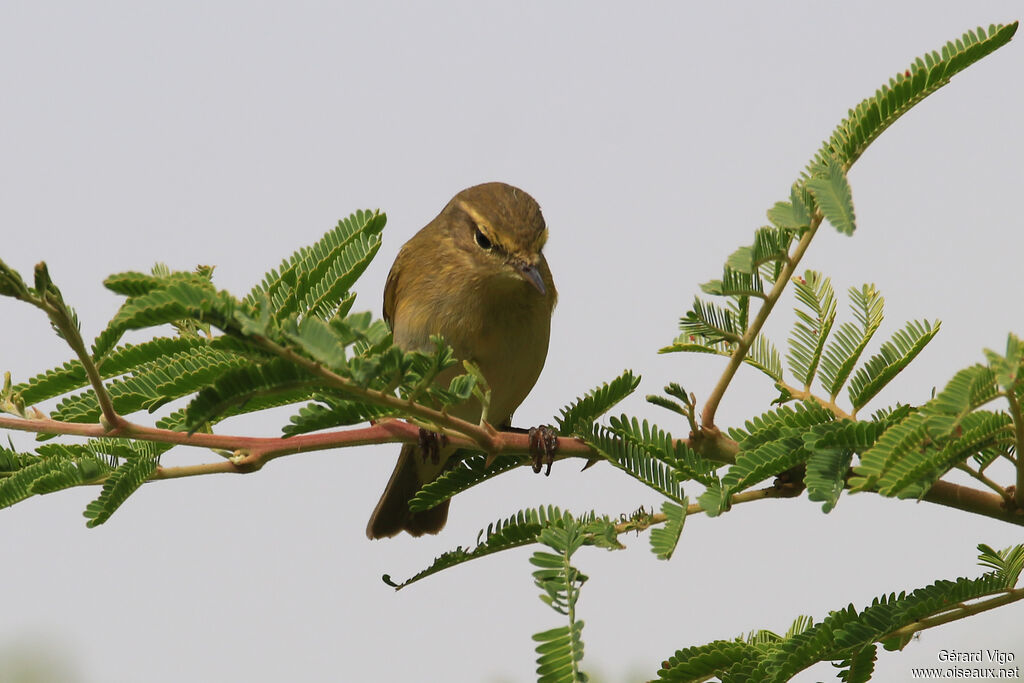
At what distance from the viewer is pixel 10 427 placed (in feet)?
9.14

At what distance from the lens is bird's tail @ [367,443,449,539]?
569 centimetres

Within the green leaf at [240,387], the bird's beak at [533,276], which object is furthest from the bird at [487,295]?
the green leaf at [240,387]

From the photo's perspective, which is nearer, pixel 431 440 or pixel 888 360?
pixel 888 360

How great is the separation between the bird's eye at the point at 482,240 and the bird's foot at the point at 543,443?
6.58 ft

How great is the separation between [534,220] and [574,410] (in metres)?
2.21

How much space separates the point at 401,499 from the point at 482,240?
5.02 feet

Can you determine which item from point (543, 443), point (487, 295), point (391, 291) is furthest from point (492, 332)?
point (543, 443)

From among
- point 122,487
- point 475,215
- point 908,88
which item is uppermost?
point 475,215

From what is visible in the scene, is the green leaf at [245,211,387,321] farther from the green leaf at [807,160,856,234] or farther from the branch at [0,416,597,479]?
the green leaf at [807,160,856,234]

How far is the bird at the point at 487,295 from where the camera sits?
4.92 meters

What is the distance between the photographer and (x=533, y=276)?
4.88 metres

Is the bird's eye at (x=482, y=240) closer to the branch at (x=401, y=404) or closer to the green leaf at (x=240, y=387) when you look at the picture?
the branch at (x=401, y=404)

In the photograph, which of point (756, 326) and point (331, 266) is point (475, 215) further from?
point (756, 326)

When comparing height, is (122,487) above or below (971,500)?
above
